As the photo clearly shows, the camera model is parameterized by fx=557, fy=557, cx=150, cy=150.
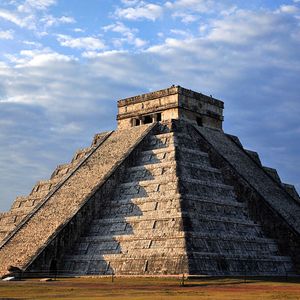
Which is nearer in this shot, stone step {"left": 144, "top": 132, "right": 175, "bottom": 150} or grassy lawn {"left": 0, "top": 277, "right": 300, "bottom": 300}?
grassy lawn {"left": 0, "top": 277, "right": 300, "bottom": 300}

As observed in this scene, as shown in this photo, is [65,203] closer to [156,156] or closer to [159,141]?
[156,156]

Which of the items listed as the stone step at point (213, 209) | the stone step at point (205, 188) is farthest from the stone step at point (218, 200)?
the stone step at point (205, 188)

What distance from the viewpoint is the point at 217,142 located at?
36750 mm

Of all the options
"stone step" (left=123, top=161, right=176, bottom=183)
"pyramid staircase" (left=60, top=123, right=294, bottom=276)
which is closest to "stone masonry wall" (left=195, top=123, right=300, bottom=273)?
"pyramid staircase" (left=60, top=123, right=294, bottom=276)

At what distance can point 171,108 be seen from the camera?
36719 millimetres

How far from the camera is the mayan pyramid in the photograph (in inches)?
1040

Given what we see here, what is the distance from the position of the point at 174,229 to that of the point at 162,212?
1.51 metres

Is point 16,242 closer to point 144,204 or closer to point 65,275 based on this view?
point 65,275

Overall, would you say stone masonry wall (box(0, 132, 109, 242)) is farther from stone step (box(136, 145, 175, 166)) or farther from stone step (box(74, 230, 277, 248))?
stone step (box(74, 230, 277, 248))


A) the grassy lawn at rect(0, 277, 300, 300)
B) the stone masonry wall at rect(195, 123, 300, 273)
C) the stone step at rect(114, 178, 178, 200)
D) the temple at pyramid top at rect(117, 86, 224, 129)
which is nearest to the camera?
the grassy lawn at rect(0, 277, 300, 300)

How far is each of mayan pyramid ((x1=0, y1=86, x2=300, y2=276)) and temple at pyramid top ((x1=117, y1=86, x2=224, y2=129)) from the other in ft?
0.29

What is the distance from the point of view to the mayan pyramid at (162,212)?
26406mm

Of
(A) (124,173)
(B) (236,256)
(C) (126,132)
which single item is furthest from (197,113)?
(B) (236,256)

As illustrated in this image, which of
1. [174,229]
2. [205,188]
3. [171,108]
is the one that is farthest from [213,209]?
[171,108]
